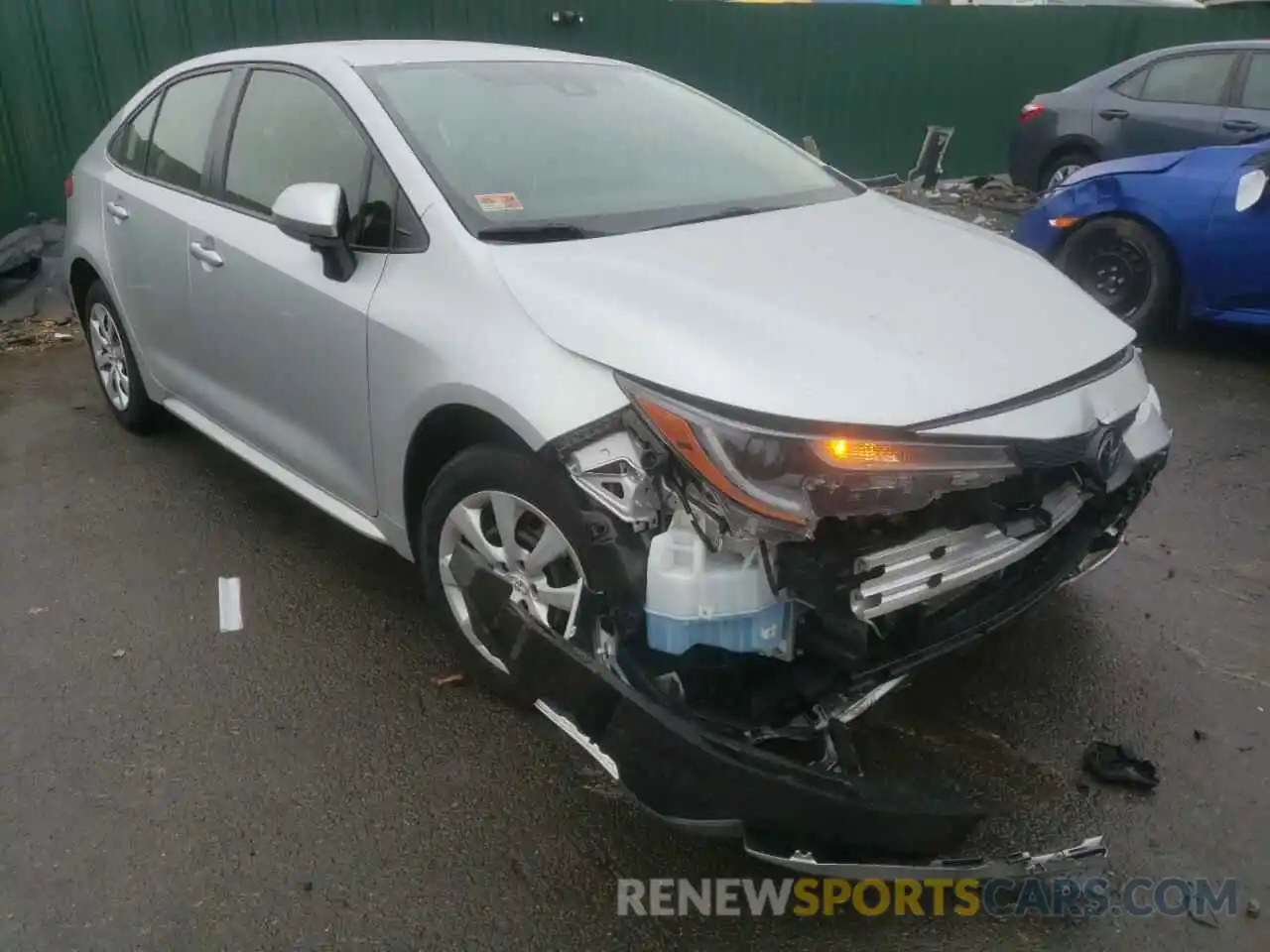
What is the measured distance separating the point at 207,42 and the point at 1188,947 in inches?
353

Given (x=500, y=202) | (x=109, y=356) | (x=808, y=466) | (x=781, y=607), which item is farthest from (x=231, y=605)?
(x=808, y=466)

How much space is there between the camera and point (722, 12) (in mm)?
11055

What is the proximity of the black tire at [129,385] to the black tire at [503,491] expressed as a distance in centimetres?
236

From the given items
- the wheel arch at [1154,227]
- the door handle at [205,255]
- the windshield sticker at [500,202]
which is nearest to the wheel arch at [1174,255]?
the wheel arch at [1154,227]

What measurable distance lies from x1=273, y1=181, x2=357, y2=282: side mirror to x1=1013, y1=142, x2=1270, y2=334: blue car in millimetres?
4515

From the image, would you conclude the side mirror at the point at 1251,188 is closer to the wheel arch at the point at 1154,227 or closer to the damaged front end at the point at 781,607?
the wheel arch at the point at 1154,227

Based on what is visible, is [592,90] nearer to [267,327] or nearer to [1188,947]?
[267,327]

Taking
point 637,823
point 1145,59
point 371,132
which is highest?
point 371,132

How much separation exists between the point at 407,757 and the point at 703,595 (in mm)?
1127

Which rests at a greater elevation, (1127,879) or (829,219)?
(829,219)

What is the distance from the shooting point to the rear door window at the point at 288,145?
3.18 metres

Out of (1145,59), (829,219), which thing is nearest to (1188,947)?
(829,219)

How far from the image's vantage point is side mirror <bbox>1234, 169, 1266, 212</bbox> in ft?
17.5

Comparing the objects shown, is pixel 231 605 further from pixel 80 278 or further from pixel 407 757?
pixel 80 278
